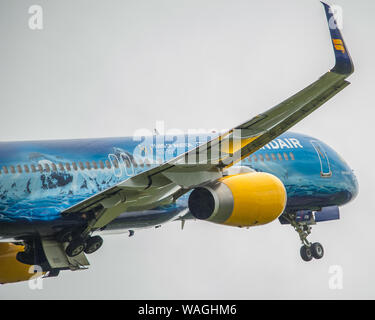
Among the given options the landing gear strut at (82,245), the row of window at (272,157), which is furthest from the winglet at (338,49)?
the landing gear strut at (82,245)

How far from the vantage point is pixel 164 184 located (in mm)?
24109

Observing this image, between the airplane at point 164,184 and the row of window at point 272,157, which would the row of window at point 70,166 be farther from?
the row of window at point 272,157

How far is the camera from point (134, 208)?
26.8 meters

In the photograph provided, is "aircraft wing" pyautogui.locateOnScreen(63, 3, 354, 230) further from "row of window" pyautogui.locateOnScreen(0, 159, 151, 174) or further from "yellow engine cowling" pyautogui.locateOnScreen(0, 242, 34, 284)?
"yellow engine cowling" pyautogui.locateOnScreen(0, 242, 34, 284)

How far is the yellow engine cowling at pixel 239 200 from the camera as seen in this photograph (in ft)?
79.8

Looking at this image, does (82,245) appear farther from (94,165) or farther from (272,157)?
(272,157)

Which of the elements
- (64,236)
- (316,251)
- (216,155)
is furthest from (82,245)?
(316,251)

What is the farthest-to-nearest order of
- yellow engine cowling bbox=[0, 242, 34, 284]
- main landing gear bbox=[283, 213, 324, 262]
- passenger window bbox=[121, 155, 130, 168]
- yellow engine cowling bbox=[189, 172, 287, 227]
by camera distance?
1. main landing gear bbox=[283, 213, 324, 262]
2. yellow engine cowling bbox=[0, 242, 34, 284]
3. passenger window bbox=[121, 155, 130, 168]
4. yellow engine cowling bbox=[189, 172, 287, 227]

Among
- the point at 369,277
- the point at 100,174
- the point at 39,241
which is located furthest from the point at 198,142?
the point at 369,277

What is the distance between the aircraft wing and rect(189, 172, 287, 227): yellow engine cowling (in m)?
0.33

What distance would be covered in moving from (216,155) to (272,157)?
20.0 feet

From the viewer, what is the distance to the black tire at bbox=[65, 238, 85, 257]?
2710cm

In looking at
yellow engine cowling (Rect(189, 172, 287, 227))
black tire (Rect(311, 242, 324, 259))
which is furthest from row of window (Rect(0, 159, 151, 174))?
black tire (Rect(311, 242, 324, 259))

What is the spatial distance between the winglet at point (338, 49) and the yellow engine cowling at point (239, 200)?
15.1ft
